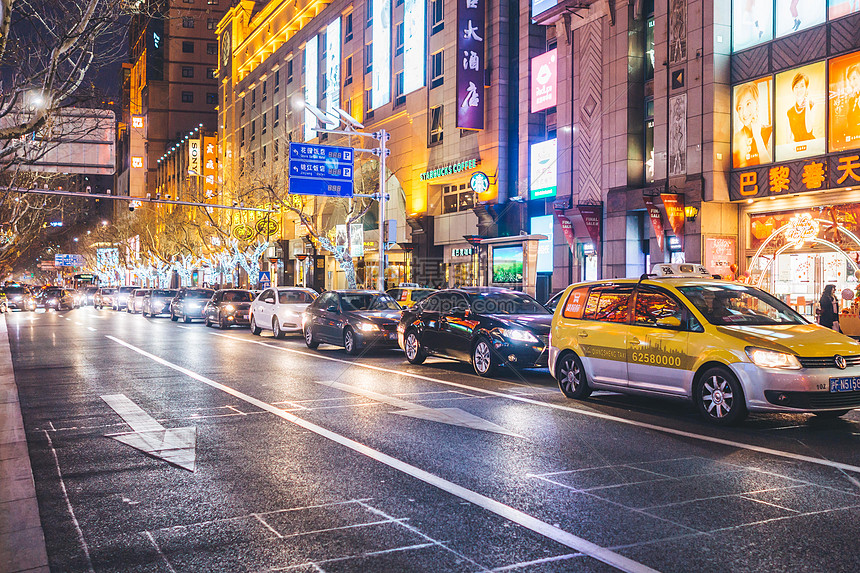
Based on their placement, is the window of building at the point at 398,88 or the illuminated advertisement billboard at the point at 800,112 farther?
the window of building at the point at 398,88

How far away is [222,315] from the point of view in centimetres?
3061

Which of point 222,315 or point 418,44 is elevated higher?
point 418,44

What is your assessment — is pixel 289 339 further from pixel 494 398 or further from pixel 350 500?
pixel 350 500

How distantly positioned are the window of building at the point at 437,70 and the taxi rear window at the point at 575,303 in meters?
31.4

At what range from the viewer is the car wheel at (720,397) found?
8.67 metres

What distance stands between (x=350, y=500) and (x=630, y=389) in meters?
5.23

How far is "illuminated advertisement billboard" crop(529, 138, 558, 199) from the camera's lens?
1284 inches

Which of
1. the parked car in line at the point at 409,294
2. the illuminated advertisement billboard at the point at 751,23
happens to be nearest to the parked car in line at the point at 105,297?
the parked car in line at the point at 409,294

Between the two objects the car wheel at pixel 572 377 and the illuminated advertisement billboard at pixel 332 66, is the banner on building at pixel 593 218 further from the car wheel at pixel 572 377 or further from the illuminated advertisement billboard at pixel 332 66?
the illuminated advertisement billboard at pixel 332 66

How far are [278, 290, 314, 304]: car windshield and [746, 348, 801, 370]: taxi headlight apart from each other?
59.8 ft

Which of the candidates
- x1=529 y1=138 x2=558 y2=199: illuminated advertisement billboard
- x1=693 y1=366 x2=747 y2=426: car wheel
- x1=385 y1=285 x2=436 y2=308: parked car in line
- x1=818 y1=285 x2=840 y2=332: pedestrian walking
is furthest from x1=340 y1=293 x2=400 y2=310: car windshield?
x1=529 y1=138 x2=558 y2=199: illuminated advertisement billboard

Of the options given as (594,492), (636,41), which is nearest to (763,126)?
(636,41)

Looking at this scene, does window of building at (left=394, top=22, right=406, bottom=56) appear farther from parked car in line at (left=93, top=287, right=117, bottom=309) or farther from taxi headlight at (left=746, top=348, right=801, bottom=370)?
taxi headlight at (left=746, top=348, right=801, bottom=370)

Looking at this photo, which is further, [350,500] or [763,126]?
[763,126]
